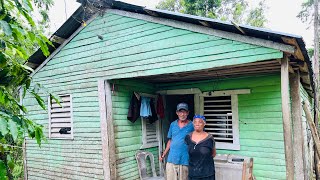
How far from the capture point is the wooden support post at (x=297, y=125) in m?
5.26

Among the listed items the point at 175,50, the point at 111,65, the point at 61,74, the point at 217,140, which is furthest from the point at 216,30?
the point at 61,74

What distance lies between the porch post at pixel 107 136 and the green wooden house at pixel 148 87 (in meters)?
0.02

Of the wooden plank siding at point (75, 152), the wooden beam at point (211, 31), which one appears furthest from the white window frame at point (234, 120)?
the wooden plank siding at point (75, 152)

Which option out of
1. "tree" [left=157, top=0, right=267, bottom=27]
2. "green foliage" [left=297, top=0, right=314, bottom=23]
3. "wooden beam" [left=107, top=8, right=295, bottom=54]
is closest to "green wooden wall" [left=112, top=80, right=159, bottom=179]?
"wooden beam" [left=107, top=8, right=295, bottom=54]

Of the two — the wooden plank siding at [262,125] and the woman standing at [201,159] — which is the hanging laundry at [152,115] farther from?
the woman standing at [201,159]

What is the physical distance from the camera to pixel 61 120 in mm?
6438

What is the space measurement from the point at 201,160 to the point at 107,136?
2241mm

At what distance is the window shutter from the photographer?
5.94 metres

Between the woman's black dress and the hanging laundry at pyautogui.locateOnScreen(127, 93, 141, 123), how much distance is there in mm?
2010

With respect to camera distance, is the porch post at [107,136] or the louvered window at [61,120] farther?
the louvered window at [61,120]

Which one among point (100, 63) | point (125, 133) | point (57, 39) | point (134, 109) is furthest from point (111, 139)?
point (57, 39)

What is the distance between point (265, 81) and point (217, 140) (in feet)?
5.81

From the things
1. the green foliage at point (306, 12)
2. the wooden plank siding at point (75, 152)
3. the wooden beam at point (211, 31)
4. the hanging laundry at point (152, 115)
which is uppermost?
the green foliage at point (306, 12)

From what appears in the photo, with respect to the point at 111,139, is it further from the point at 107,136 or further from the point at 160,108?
the point at 160,108
